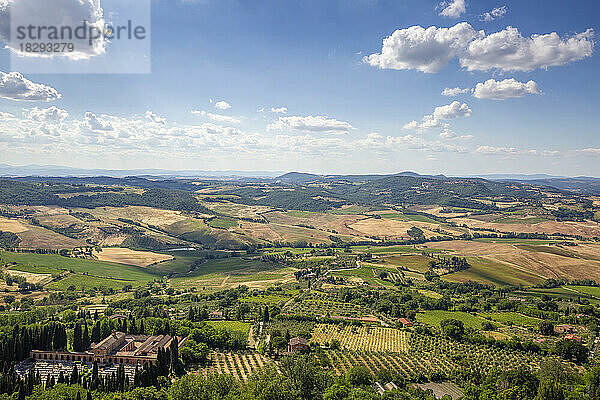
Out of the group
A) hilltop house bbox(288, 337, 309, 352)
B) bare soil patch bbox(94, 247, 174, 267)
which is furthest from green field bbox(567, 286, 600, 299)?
bare soil patch bbox(94, 247, 174, 267)

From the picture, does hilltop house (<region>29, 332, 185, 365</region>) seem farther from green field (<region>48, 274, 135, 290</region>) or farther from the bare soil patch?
the bare soil patch

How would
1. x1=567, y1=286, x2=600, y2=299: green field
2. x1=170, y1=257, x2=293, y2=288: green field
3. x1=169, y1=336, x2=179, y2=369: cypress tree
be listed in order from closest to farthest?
x1=169, y1=336, x2=179, y2=369: cypress tree → x1=567, y1=286, x2=600, y2=299: green field → x1=170, y1=257, x2=293, y2=288: green field

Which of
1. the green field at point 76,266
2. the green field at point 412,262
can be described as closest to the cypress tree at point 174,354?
the green field at point 76,266

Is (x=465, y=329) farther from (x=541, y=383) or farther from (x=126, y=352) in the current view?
(x=126, y=352)

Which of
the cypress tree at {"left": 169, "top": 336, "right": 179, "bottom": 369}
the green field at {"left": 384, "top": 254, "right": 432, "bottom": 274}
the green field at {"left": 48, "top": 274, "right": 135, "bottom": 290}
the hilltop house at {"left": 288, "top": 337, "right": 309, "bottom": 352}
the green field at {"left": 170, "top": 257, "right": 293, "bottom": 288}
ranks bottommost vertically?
the green field at {"left": 170, "top": 257, "right": 293, "bottom": 288}

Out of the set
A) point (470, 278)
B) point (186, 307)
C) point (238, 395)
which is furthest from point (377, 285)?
point (238, 395)

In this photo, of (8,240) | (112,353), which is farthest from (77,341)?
(8,240)
